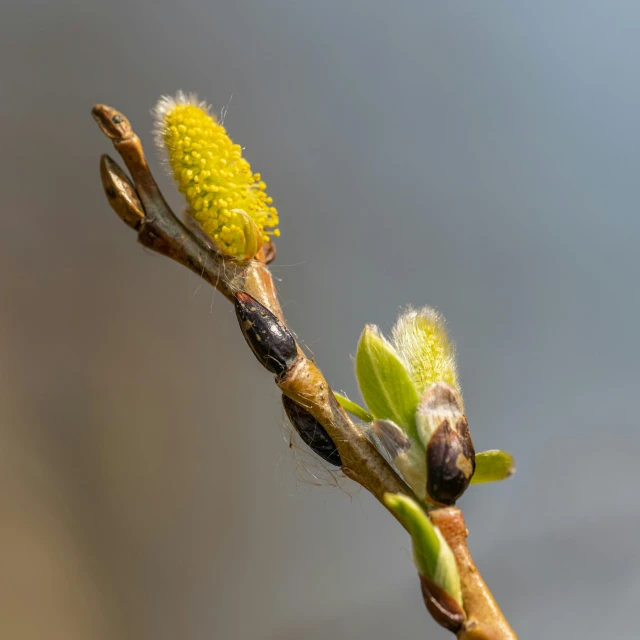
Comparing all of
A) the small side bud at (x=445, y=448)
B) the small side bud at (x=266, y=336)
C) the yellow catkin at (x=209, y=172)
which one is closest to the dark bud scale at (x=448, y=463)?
the small side bud at (x=445, y=448)

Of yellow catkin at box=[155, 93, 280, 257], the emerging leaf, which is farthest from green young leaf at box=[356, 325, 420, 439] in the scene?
yellow catkin at box=[155, 93, 280, 257]

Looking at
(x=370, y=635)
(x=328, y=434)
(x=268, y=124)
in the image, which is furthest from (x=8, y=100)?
(x=370, y=635)

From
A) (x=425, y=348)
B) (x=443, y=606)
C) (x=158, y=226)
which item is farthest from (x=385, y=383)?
(x=158, y=226)

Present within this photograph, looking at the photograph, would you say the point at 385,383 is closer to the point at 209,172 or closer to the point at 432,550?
the point at 432,550

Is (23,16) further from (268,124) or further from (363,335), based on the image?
(363,335)

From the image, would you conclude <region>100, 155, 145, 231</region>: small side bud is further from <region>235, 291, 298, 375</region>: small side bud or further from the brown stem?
the brown stem

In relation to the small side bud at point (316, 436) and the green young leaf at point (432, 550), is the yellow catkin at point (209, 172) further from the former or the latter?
the green young leaf at point (432, 550)
